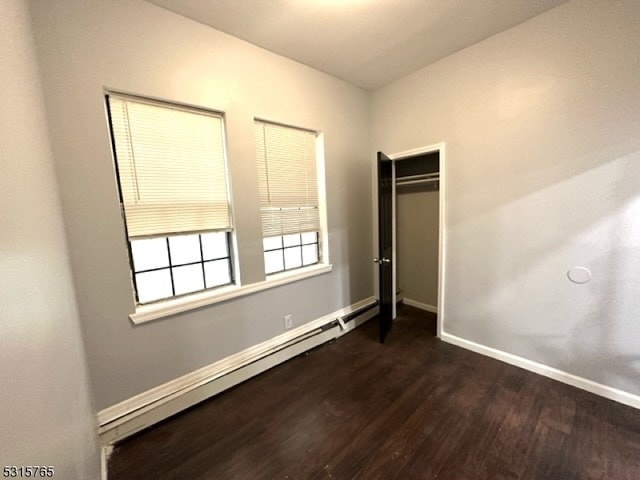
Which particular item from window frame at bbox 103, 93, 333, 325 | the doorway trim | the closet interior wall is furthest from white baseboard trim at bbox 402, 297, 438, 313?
window frame at bbox 103, 93, 333, 325

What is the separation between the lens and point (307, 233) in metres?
2.85

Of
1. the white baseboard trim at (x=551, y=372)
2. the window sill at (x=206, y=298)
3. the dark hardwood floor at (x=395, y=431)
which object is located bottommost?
→ the dark hardwood floor at (x=395, y=431)

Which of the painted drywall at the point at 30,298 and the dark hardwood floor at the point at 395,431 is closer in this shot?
the painted drywall at the point at 30,298

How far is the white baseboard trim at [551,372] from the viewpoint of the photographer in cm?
185

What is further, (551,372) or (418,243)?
(418,243)

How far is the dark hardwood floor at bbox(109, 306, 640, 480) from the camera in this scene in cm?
146

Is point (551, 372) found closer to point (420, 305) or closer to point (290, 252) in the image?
point (420, 305)

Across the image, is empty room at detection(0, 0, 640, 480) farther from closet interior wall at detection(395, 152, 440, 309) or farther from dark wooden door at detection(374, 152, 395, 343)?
closet interior wall at detection(395, 152, 440, 309)

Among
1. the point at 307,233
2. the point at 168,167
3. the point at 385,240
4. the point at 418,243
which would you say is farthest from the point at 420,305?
the point at 168,167

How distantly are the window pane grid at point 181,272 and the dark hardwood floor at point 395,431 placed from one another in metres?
0.93

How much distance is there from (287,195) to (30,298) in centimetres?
203

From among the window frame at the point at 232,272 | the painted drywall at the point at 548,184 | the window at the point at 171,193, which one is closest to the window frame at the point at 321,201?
the window frame at the point at 232,272

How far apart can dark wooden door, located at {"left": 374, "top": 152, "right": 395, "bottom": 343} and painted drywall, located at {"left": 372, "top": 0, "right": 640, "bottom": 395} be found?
0.57 m

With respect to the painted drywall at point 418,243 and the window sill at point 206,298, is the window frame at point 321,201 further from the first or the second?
the painted drywall at point 418,243
